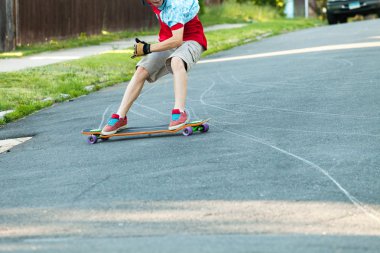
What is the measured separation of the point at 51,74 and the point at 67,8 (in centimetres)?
991

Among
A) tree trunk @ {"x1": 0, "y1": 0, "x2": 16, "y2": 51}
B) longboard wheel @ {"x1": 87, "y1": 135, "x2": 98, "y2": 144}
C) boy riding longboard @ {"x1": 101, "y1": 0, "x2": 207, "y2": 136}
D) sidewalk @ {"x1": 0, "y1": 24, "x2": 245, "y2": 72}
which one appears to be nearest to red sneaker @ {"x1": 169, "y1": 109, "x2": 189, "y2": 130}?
boy riding longboard @ {"x1": 101, "y1": 0, "x2": 207, "y2": 136}

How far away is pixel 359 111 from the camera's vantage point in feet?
38.8

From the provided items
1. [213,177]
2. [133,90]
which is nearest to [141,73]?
[133,90]

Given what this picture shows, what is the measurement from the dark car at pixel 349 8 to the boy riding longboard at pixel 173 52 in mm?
26136

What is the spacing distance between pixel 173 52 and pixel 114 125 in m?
0.92

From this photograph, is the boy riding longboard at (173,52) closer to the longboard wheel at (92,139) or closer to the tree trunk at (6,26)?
the longboard wheel at (92,139)

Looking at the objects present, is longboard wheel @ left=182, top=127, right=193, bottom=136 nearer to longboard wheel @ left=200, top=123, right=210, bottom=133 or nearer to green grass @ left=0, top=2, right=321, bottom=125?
longboard wheel @ left=200, top=123, right=210, bottom=133

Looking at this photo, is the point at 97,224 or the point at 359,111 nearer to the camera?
the point at 97,224

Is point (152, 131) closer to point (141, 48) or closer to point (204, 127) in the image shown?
point (204, 127)

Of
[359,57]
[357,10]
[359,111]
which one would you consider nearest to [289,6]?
[357,10]

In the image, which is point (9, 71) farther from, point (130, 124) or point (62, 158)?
point (62, 158)

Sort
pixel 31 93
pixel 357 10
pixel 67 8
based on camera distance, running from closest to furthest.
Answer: pixel 31 93, pixel 67 8, pixel 357 10

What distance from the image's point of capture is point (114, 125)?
11.0 meters

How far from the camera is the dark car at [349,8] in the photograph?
36.6 metres
